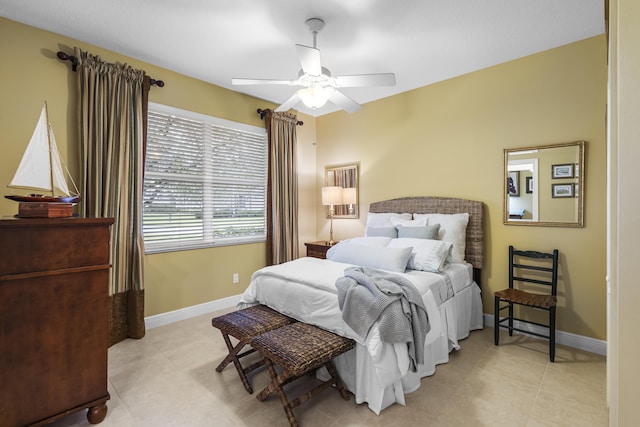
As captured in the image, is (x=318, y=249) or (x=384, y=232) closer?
(x=384, y=232)

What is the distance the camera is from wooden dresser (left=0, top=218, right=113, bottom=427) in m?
1.57

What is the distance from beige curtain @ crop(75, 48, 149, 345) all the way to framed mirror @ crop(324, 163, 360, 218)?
250 cm

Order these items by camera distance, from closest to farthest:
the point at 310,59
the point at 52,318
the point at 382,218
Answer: the point at 52,318 < the point at 310,59 < the point at 382,218

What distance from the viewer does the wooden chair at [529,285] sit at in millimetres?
2664

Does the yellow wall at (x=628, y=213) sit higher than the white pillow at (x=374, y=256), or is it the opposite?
the yellow wall at (x=628, y=213)

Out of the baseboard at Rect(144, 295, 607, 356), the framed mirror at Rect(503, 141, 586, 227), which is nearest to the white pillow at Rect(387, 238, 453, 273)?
the framed mirror at Rect(503, 141, 586, 227)

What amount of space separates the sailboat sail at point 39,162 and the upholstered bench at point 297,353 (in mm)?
1637

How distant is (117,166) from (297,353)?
242cm

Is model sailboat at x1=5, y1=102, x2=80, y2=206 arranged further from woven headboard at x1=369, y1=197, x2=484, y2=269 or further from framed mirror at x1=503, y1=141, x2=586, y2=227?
framed mirror at x1=503, y1=141, x2=586, y2=227

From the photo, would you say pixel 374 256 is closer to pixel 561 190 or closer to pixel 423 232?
pixel 423 232

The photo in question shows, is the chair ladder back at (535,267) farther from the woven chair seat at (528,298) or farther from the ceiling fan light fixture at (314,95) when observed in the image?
the ceiling fan light fixture at (314,95)

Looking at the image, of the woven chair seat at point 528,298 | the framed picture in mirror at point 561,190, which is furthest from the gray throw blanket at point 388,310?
the framed picture in mirror at point 561,190

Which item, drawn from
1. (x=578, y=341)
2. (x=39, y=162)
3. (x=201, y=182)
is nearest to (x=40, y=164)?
(x=39, y=162)

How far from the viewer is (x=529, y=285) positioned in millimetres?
2980
